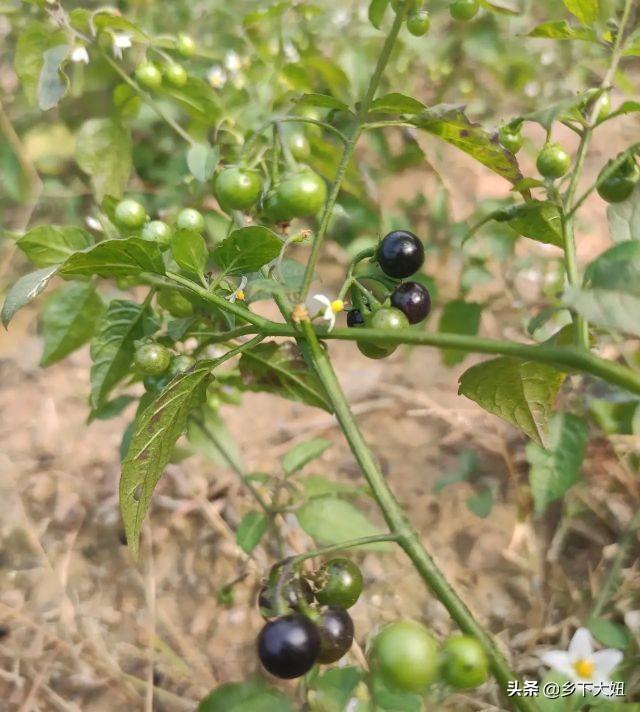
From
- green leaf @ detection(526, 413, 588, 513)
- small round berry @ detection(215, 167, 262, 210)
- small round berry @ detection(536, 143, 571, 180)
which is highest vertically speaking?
small round berry @ detection(536, 143, 571, 180)

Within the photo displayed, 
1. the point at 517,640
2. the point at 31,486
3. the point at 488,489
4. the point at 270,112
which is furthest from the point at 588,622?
the point at 31,486

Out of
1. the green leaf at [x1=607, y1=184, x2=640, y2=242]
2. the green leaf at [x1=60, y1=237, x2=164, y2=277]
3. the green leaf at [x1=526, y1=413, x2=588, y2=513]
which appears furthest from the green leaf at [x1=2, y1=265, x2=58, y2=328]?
the green leaf at [x1=526, y1=413, x2=588, y2=513]

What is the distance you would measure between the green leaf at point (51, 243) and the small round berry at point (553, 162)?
0.94 meters

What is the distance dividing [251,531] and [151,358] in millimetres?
555

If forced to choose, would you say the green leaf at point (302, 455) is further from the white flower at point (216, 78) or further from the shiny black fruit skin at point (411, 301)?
the white flower at point (216, 78)

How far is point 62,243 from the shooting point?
1407mm

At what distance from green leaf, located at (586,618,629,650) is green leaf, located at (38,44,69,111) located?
1.86 metres

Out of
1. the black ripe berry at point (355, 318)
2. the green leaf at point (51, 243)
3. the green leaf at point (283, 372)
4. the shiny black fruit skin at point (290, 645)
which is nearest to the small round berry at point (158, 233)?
the green leaf at point (51, 243)

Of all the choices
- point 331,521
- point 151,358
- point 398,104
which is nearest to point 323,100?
point 398,104

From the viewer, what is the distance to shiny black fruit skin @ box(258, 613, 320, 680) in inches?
36.7

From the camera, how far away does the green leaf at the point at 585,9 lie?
1281 millimetres

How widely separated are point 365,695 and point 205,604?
0.76 m

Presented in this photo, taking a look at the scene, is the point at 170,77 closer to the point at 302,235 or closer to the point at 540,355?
the point at 302,235

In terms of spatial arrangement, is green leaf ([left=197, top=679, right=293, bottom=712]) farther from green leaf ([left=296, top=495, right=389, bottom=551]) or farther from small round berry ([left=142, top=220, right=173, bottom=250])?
small round berry ([left=142, top=220, right=173, bottom=250])
